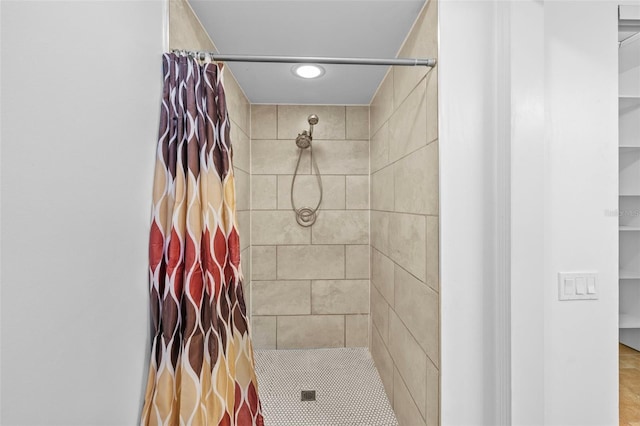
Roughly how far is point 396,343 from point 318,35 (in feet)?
5.32

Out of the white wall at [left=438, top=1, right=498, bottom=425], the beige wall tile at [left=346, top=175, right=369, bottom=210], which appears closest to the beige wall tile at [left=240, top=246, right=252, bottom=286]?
the beige wall tile at [left=346, top=175, right=369, bottom=210]

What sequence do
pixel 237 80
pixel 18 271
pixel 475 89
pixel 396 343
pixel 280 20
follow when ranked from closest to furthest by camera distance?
1. pixel 18 271
2. pixel 475 89
3. pixel 280 20
4. pixel 396 343
5. pixel 237 80

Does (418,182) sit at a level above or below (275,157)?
below

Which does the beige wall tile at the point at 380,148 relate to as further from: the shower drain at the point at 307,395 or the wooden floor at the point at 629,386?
the wooden floor at the point at 629,386

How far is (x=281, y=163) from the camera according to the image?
2.32 metres

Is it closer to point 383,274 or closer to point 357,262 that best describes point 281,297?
point 357,262

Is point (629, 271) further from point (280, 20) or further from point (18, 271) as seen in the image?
point (18, 271)

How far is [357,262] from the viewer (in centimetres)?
235

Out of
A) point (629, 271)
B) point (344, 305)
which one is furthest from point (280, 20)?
point (629, 271)

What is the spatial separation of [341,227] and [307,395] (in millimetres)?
1178

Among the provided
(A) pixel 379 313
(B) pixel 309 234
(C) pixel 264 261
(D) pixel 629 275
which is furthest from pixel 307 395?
(D) pixel 629 275

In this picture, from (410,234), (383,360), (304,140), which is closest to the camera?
(410,234)

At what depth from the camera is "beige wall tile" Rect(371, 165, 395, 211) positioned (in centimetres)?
169

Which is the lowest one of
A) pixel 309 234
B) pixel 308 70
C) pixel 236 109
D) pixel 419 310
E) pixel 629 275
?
pixel 419 310
